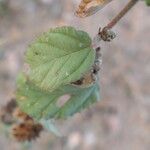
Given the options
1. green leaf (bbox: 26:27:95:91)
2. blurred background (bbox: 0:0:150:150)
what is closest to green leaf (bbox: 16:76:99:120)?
green leaf (bbox: 26:27:95:91)

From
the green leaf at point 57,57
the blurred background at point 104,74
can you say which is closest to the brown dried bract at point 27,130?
the green leaf at point 57,57

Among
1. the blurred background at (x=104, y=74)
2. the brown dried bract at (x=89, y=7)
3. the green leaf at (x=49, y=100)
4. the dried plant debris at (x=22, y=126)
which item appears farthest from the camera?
the blurred background at (x=104, y=74)

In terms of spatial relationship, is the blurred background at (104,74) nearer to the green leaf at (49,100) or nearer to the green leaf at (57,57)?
the green leaf at (49,100)

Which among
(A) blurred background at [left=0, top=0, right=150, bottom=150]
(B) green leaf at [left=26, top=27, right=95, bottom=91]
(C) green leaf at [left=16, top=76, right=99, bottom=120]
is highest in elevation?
(B) green leaf at [left=26, top=27, right=95, bottom=91]

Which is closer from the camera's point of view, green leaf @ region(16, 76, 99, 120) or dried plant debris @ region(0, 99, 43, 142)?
green leaf @ region(16, 76, 99, 120)

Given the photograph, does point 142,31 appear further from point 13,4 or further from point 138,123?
point 13,4

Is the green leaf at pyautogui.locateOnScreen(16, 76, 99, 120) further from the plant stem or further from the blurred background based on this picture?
the blurred background

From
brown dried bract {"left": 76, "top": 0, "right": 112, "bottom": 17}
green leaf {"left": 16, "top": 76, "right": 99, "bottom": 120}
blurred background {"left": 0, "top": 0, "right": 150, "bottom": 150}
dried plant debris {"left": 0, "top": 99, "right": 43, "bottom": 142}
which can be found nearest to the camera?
brown dried bract {"left": 76, "top": 0, "right": 112, "bottom": 17}
